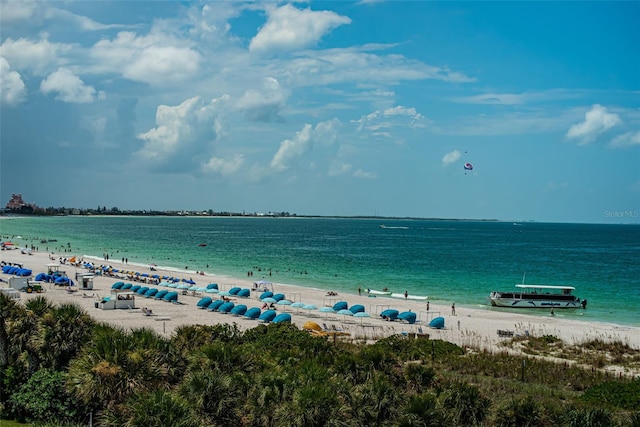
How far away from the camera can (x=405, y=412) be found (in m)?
13.2

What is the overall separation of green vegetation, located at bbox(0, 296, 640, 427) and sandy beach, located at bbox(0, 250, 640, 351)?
1200 cm

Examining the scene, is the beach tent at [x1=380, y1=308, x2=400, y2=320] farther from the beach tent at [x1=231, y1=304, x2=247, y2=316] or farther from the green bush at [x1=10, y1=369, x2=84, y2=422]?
the green bush at [x1=10, y1=369, x2=84, y2=422]

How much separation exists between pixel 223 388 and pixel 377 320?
82.7 feet

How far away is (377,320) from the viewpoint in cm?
3828

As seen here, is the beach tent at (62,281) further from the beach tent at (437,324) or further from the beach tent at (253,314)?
the beach tent at (437,324)

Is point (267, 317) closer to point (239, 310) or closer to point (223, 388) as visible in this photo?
point (239, 310)

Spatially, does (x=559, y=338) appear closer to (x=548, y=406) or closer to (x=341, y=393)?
(x=548, y=406)

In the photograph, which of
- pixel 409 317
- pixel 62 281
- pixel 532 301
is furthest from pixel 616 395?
pixel 62 281

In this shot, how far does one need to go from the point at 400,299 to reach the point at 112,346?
3882cm

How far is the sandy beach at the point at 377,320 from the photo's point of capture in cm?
3306

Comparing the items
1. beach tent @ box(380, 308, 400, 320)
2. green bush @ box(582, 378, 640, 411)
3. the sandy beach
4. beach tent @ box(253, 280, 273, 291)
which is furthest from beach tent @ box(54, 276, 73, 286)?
green bush @ box(582, 378, 640, 411)

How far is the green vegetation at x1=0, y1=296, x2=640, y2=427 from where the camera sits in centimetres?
1306

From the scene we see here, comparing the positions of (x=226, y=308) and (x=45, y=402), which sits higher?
(x=45, y=402)

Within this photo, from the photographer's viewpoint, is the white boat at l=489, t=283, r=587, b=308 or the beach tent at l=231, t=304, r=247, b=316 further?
the white boat at l=489, t=283, r=587, b=308
